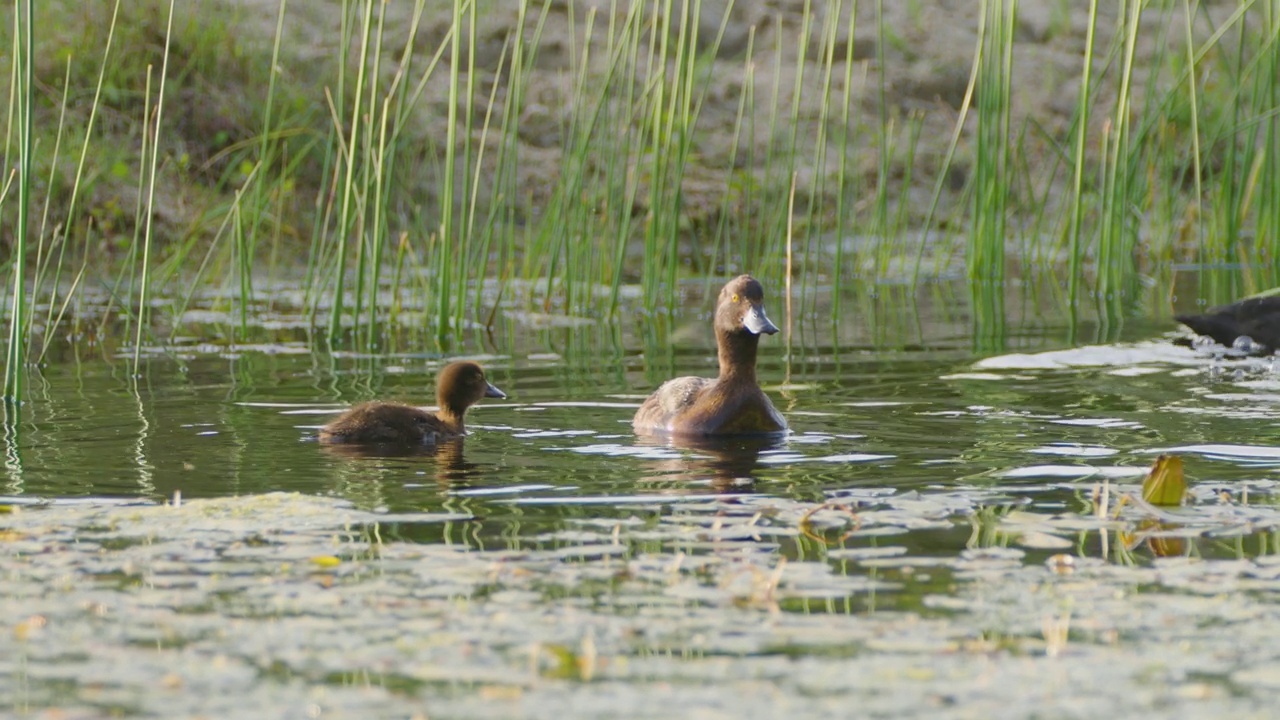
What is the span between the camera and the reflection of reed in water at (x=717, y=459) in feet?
21.4

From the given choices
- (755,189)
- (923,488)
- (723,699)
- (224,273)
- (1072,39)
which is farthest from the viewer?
(1072,39)

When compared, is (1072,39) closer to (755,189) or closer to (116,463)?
(755,189)

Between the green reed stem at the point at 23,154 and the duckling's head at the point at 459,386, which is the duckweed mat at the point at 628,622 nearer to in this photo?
the green reed stem at the point at 23,154

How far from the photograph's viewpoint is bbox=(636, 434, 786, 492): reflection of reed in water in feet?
21.4

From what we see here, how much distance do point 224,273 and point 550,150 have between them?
16.0 feet

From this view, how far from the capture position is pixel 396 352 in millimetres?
11367

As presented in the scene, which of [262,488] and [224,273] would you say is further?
[224,273]

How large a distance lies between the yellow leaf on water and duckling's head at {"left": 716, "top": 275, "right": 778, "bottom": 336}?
2.62 meters

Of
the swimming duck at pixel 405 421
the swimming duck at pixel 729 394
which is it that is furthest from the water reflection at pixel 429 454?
the swimming duck at pixel 729 394

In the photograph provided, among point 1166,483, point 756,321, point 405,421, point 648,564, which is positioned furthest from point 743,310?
point 648,564

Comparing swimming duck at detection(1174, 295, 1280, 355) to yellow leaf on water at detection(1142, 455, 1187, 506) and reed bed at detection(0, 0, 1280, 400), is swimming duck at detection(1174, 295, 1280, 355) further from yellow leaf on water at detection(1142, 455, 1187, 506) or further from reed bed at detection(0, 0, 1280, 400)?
yellow leaf on water at detection(1142, 455, 1187, 506)

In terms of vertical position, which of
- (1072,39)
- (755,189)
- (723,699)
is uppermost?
(1072,39)

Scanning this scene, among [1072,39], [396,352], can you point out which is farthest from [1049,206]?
[396,352]

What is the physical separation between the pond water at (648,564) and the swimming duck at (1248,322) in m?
1.60
